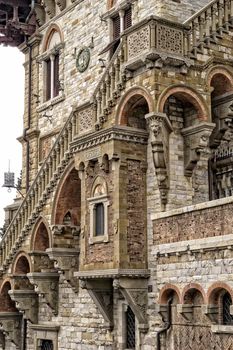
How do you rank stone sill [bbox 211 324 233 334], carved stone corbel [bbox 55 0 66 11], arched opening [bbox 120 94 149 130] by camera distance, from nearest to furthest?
stone sill [bbox 211 324 233 334], arched opening [bbox 120 94 149 130], carved stone corbel [bbox 55 0 66 11]

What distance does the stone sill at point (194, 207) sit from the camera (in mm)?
16031

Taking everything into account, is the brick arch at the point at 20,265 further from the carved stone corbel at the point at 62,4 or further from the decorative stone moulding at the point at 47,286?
the carved stone corbel at the point at 62,4

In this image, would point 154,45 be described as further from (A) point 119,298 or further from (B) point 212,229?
(A) point 119,298

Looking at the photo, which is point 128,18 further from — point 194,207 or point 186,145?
point 194,207

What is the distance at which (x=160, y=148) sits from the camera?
61.5 feet

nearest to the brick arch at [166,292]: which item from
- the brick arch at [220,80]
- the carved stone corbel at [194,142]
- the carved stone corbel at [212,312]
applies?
the carved stone corbel at [212,312]

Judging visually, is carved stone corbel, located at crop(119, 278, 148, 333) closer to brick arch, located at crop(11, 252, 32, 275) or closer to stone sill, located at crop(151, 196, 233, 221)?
stone sill, located at crop(151, 196, 233, 221)

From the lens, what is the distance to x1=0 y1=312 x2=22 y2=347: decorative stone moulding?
1007 inches

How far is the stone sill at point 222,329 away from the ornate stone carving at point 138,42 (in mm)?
7534

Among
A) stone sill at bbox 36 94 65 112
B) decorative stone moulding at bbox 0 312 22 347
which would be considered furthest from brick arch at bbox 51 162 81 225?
stone sill at bbox 36 94 65 112

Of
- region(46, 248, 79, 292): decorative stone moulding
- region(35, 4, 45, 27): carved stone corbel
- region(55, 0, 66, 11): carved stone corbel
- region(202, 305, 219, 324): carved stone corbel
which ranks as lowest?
region(202, 305, 219, 324): carved stone corbel

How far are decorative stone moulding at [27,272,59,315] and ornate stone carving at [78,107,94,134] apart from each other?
5.43 meters

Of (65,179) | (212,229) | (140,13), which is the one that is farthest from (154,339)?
(140,13)

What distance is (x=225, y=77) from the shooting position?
65.8 feet
